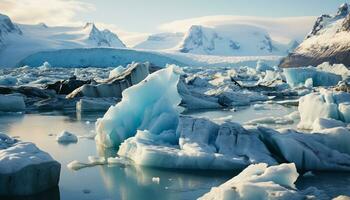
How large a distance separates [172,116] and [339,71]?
974 inches

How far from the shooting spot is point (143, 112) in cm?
860

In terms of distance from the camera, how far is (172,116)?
7.99 m

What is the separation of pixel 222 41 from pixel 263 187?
150m

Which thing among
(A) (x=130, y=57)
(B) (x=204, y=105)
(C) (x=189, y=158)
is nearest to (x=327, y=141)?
(C) (x=189, y=158)

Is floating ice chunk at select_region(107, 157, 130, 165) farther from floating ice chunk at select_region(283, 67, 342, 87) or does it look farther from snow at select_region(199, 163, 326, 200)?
floating ice chunk at select_region(283, 67, 342, 87)

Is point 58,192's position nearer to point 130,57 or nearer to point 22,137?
point 22,137

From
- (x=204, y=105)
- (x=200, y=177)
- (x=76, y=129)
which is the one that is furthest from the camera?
(x=204, y=105)

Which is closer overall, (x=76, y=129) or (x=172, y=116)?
(x=172, y=116)

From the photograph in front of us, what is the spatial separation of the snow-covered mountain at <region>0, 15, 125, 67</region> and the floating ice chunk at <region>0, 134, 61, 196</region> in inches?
2309

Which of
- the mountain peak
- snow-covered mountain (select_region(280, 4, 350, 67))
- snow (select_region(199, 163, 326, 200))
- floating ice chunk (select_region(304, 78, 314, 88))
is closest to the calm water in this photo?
snow (select_region(199, 163, 326, 200))

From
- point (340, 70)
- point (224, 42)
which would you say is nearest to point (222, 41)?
point (224, 42)

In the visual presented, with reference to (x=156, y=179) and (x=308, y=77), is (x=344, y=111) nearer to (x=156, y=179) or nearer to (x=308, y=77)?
(x=156, y=179)

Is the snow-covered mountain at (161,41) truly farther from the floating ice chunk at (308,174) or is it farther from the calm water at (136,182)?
the floating ice chunk at (308,174)

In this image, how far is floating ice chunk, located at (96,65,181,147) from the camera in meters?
7.97
